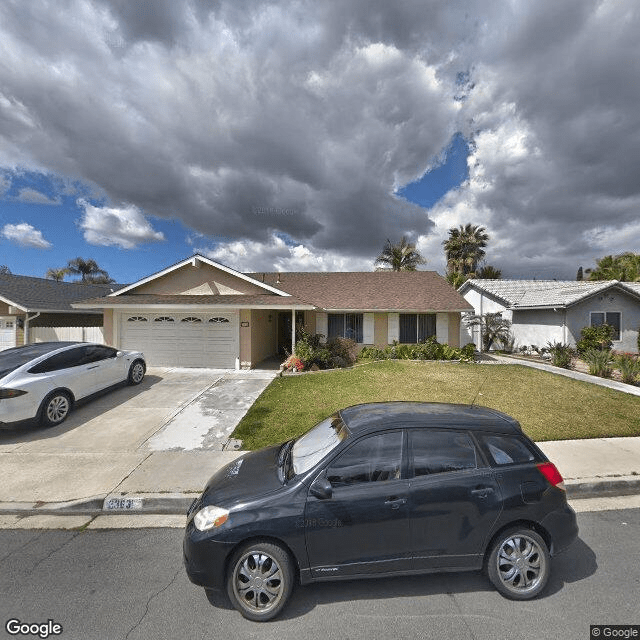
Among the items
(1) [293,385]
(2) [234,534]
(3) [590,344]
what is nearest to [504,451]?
(2) [234,534]

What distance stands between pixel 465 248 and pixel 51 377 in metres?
34.8

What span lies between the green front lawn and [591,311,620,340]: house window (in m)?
6.85

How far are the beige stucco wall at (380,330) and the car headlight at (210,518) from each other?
1408 centimetres

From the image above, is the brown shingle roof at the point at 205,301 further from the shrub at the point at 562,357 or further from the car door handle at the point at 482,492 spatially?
the shrub at the point at 562,357

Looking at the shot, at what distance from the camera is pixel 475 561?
291 cm

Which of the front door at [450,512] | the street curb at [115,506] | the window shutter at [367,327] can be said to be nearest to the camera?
the front door at [450,512]

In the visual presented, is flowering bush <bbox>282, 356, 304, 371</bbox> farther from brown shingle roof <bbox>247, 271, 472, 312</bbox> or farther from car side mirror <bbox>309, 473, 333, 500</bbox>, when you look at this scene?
car side mirror <bbox>309, 473, 333, 500</bbox>

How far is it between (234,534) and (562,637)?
264 cm

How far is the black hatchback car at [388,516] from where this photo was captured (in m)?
2.74

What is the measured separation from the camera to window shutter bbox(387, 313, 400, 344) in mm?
16391

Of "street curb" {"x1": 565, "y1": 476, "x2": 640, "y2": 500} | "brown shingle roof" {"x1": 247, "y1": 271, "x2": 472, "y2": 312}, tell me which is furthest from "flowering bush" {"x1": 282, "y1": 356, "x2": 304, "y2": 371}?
"street curb" {"x1": 565, "y1": 476, "x2": 640, "y2": 500}

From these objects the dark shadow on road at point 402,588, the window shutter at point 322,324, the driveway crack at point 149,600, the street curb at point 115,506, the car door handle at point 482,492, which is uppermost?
the window shutter at point 322,324

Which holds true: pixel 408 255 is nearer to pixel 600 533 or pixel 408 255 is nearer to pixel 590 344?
pixel 590 344

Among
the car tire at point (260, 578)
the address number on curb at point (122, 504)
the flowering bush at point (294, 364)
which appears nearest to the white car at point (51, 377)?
the address number on curb at point (122, 504)
